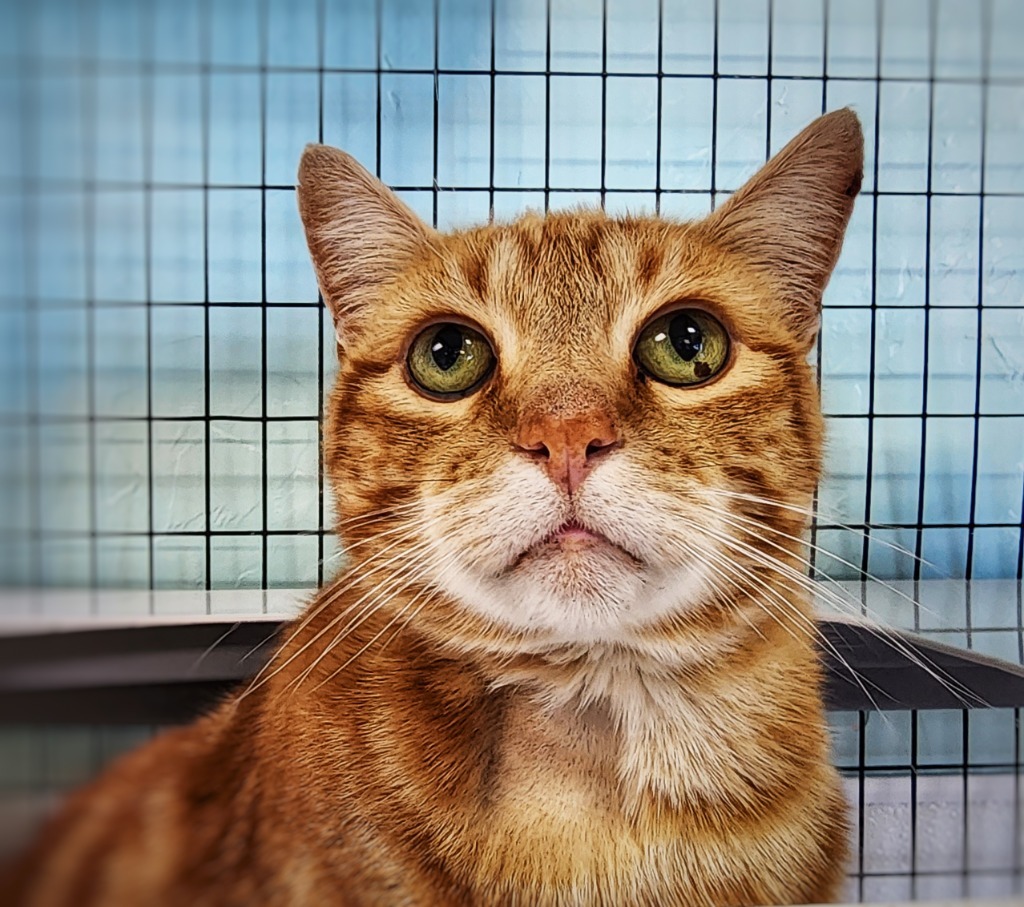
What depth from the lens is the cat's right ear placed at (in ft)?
2.55

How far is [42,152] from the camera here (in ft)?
2.29

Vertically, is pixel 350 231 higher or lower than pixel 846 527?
higher

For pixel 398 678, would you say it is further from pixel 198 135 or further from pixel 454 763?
pixel 198 135

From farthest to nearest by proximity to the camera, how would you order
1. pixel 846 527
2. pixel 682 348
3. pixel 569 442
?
pixel 846 527 → pixel 682 348 → pixel 569 442

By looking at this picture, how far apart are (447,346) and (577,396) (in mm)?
132

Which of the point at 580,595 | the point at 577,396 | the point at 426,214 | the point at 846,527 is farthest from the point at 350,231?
the point at 846,527

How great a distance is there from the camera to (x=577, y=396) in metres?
0.67

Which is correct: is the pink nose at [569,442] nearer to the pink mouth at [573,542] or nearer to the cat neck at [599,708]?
the pink mouth at [573,542]

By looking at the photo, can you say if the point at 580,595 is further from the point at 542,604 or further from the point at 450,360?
the point at 450,360

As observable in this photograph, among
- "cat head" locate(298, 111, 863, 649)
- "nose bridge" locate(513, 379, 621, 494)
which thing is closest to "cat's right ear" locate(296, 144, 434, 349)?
"cat head" locate(298, 111, 863, 649)

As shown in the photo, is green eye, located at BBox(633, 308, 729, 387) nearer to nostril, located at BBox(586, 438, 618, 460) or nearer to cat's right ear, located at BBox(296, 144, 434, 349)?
nostril, located at BBox(586, 438, 618, 460)

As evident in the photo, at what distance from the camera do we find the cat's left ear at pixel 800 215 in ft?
2.60

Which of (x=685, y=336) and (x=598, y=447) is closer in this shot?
(x=598, y=447)

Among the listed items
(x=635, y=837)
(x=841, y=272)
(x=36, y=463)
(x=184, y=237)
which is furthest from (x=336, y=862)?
(x=841, y=272)
